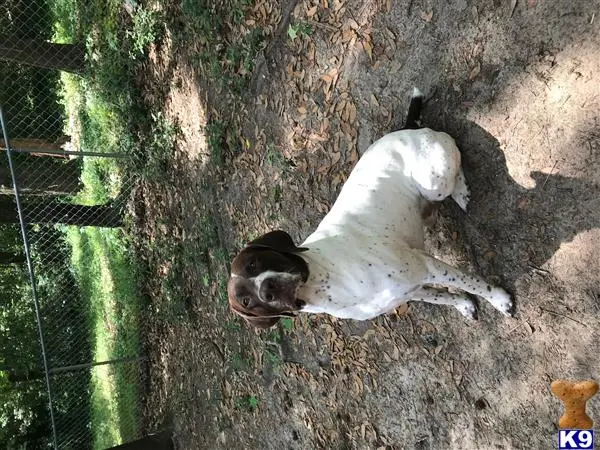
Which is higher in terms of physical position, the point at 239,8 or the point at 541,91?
the point at 541,91

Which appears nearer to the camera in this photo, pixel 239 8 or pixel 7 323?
pixel 239 8

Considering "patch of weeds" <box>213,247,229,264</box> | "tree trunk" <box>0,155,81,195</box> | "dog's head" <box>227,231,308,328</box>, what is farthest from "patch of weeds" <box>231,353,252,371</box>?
"tree trunk" <box>0,155,81,195</box>

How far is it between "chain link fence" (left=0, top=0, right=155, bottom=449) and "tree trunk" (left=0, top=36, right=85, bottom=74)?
0.06ft

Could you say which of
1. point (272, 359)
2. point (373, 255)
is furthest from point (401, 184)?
point (272, 359)

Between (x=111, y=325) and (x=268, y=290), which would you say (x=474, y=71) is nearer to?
(x=268, y=290)

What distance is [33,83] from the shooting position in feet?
37.9

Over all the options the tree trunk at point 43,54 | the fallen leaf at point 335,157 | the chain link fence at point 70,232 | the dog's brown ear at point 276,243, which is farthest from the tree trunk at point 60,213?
the dog's brown ear at point 276,243

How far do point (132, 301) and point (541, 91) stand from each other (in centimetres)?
747

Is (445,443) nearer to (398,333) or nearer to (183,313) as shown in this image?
(398,333)

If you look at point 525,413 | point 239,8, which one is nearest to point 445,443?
point 525,413

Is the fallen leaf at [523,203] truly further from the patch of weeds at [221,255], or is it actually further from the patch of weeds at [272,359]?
the patch of weeds at [221,255]

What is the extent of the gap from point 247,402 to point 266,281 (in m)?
3.96

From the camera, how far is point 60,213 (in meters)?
8.59

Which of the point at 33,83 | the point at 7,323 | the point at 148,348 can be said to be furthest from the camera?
the point at 33,83
